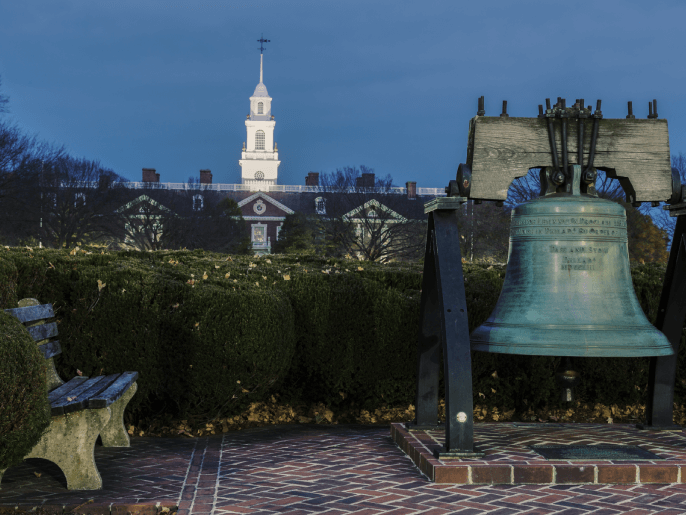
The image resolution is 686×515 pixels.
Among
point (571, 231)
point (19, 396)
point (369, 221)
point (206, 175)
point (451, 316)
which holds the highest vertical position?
point (206, 175)

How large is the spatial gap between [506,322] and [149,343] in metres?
2.84

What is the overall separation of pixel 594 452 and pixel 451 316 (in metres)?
1.34

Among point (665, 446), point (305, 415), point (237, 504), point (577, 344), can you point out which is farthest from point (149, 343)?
point (665, 446)

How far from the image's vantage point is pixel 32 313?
15.9ft

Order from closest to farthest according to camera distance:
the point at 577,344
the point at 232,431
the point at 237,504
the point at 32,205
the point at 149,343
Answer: the point at 237,504, the point at 577,344, the point at 149,343, the point at 232,431, the point at 32,205

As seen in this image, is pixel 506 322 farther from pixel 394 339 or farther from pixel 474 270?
pixel 474 270

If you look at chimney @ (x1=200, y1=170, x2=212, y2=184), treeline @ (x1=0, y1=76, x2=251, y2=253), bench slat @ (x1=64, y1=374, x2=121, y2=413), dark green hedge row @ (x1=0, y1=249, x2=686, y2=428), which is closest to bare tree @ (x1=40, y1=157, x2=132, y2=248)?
treeline @ (x1=0, y1=76, x2=251, y2=253)

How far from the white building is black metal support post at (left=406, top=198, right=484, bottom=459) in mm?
85767

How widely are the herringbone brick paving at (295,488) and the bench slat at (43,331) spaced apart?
869 mm

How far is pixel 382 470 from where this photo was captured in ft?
15.2

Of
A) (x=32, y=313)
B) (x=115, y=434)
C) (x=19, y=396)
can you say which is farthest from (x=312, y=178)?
(x=19, y=396)

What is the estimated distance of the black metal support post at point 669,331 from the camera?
17.5ft

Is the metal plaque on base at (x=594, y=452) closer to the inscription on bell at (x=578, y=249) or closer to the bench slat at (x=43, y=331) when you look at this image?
the inscription on bell at (x=578, y=249)

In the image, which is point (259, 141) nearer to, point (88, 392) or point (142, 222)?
point (142, 222)
